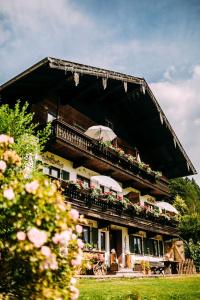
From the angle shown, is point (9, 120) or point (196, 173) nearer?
point (9, 120)

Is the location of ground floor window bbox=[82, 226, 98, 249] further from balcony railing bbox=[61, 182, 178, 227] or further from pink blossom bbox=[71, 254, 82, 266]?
pink blossom bbox=[71, 254, 82, 266]

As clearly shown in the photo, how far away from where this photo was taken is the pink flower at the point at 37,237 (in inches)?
131

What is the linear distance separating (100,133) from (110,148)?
136 cm

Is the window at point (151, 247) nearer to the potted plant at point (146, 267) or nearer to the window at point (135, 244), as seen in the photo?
the window at point (135, 244)

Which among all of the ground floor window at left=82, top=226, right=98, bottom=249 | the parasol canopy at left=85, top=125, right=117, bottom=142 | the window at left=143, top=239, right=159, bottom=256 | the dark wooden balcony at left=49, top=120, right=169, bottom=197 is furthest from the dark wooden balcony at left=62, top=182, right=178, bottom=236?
the parasol canopy at left=85, top=125, right=117, bottom=142

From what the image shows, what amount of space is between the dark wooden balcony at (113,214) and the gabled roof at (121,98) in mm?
4716

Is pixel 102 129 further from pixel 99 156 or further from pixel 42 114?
pixel 42 114

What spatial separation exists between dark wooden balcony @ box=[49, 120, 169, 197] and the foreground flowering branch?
1111cm

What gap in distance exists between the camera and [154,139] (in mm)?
25438

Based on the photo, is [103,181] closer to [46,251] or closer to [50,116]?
[50,116]

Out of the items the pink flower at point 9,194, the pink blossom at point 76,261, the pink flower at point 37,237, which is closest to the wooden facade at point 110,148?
the pink blossom at point 76,261

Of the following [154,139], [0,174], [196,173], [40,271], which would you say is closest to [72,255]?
[40,271]

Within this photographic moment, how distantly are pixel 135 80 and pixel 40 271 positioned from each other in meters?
17.4

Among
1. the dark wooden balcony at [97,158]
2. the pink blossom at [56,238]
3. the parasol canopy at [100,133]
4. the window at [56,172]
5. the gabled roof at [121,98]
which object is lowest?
the pink blossom at [56,238]
